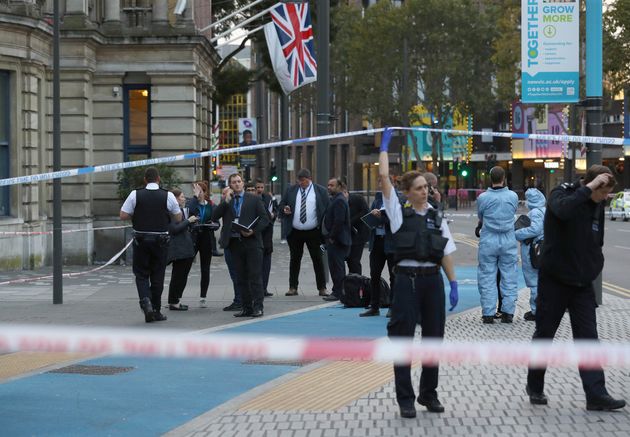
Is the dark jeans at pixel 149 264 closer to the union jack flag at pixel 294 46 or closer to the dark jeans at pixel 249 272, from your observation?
the dark jeans at pixel 249 272

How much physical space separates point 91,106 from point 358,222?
1131 cm

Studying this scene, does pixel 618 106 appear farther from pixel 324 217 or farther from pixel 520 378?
pixel 520 378

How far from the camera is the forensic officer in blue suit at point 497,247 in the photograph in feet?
41.8

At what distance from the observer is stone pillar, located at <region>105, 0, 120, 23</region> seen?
2572 centimetres

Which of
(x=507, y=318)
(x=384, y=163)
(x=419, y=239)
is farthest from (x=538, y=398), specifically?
(x=507, y=318)

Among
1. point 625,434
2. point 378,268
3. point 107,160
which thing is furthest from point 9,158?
point 625,434

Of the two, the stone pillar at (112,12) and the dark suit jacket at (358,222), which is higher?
the stone pillar at (112,12)

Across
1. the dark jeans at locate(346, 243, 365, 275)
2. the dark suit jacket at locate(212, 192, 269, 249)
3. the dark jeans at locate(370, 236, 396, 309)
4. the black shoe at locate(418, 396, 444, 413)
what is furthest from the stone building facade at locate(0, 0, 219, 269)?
the black shoe at locate(418, 396, 444, 413)

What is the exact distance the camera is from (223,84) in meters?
40.1

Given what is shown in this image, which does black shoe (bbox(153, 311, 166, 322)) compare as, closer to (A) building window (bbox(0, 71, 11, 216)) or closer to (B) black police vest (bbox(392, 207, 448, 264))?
(B) black police vest (bbox(392, 207, 448, 264))

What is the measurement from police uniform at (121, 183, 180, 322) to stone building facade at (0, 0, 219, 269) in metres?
9.07

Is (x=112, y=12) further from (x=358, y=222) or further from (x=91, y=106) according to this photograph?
(x=358, y=222)

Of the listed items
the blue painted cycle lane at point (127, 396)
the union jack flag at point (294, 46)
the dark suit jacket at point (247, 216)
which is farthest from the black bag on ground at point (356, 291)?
the union jack flag at point (294, 46)

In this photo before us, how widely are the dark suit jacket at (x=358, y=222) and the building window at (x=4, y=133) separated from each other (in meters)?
8.77
